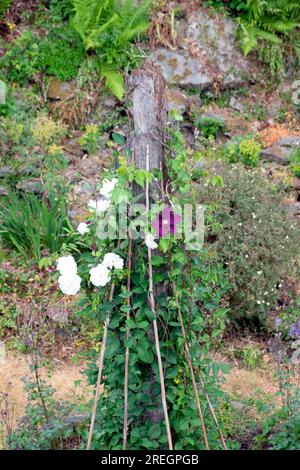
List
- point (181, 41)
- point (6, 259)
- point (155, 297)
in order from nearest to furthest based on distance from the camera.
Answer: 1. point (155, 297)
2. point (6, 259)
3. point (181, 41)

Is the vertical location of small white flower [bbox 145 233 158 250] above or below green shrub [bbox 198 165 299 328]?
below

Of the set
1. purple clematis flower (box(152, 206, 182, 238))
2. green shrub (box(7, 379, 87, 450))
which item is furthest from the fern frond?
purple clematis flower (box(152, 206, 182, 238))

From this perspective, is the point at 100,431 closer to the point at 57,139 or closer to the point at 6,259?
the point at 6,259

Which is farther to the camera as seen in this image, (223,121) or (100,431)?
(223,121)

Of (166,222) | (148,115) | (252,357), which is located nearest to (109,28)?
(252,357)

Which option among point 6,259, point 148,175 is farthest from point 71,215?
point 148,175

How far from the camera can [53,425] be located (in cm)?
410

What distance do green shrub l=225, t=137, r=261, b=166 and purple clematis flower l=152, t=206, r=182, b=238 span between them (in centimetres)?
460

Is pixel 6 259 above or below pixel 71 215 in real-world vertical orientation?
below

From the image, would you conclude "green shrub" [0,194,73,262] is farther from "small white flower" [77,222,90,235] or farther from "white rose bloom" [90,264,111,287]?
"white rose bloom" [90,264,111,287]

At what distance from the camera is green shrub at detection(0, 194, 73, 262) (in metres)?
6.64

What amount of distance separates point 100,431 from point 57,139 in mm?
4874

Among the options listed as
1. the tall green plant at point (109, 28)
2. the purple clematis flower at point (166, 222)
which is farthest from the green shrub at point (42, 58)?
the purple clematis flower at point (166, 222)

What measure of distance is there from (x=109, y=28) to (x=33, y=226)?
303 cm
